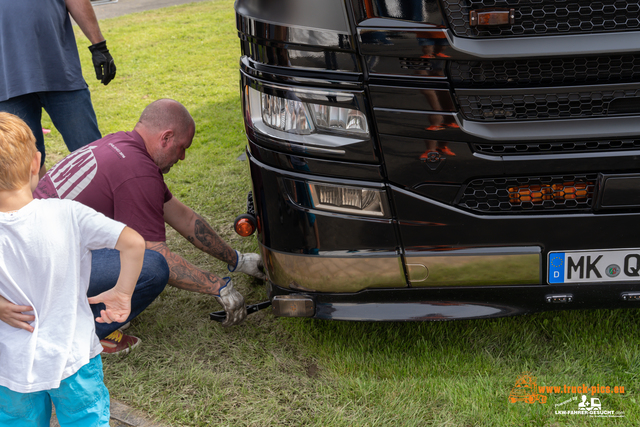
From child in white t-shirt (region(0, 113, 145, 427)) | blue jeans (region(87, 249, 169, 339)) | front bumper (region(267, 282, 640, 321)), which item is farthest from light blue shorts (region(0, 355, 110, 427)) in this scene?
front bumper (region(267, 282, 640, 321))

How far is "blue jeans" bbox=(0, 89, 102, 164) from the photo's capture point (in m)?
3.46

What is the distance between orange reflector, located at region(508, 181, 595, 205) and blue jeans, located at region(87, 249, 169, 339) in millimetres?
1525

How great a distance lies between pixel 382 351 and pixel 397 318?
41 cm

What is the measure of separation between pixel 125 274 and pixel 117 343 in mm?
1168

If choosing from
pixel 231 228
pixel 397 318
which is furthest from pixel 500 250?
pixel 231 228

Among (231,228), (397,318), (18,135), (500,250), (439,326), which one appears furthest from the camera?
(231,228)

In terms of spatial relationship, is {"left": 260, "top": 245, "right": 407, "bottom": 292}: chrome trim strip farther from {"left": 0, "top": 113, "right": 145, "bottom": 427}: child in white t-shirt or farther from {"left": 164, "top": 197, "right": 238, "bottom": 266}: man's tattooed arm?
{"left": 164, "top": 197, "right": 238, "bottom": 266}: man's tattooed arm

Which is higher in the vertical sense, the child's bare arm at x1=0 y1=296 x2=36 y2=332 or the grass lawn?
the child's bare arm at x1=0 y1=296 x2=36 y2=332

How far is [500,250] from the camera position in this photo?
78.2 inches

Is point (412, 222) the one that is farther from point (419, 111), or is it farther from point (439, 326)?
point (439, 326)

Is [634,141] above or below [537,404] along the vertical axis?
above

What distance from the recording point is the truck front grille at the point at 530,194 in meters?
1.93

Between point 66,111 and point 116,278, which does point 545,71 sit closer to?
point 116,278

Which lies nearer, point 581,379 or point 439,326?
point 581,379
